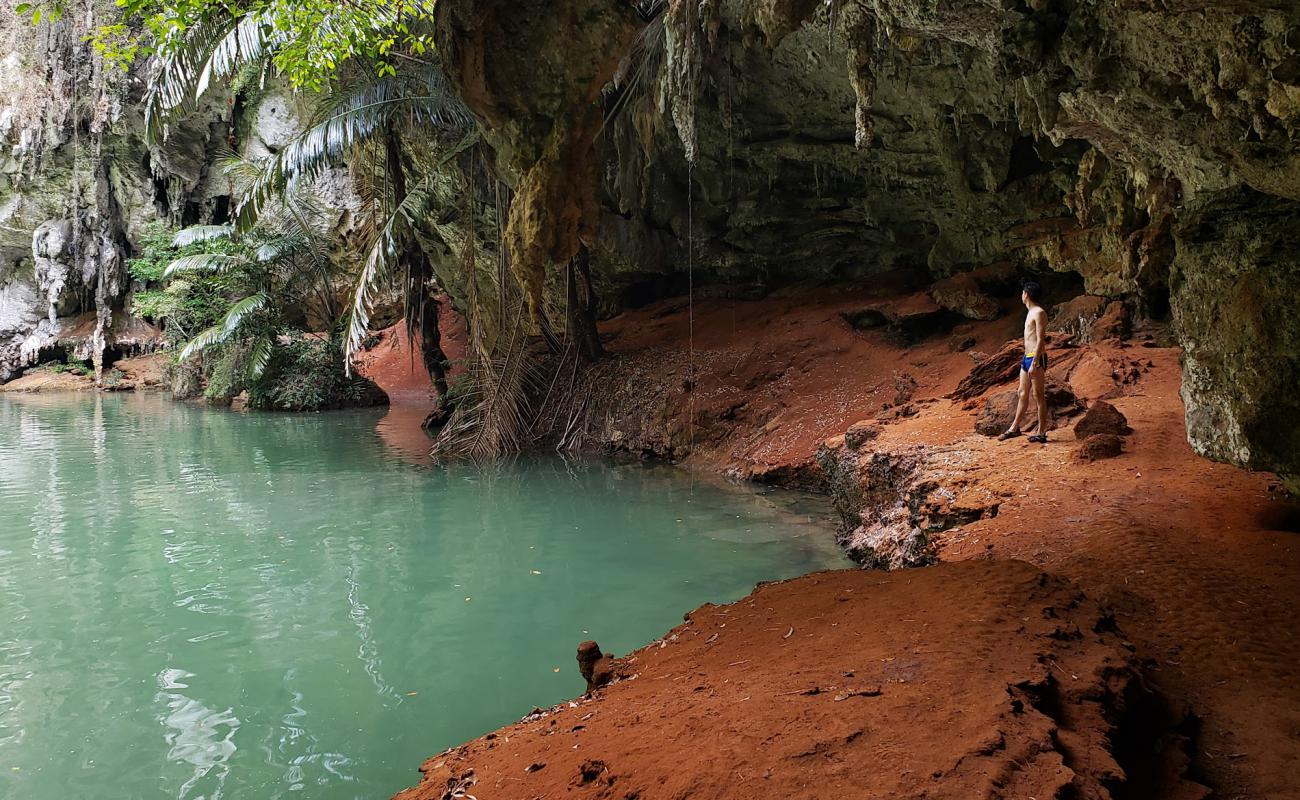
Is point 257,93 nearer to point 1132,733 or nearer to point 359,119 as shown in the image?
point 359,119

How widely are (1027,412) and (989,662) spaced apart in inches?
201

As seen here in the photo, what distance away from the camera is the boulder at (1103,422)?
6.04 m

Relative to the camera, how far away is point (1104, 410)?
6.11 metres

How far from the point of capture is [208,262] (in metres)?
21.0

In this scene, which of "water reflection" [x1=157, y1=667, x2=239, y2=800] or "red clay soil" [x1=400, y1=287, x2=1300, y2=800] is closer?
"red clay soil" [x1=400, y1=287, x2=1300, y2=800]

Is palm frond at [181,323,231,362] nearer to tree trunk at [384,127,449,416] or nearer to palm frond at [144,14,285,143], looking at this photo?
tree trunk at [384,127,449,416]

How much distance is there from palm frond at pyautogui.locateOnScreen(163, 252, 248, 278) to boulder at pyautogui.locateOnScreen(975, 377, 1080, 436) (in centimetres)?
2033

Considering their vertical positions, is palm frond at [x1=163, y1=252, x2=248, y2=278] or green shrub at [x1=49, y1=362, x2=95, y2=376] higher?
palm frond at [x1=163, y1=252, x2=248, y2=278]

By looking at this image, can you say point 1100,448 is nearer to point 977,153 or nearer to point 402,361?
point 977,153

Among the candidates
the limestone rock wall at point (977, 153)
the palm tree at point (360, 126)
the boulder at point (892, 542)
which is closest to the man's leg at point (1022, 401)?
the limestone rock wall at point (977, 153)

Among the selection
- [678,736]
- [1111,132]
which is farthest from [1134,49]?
[678,736]

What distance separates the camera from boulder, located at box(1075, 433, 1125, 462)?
5.68m

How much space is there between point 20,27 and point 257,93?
11.6 m

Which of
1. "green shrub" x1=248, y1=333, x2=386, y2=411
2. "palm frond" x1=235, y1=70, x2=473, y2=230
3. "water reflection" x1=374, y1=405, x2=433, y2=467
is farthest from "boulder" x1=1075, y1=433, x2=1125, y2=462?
"green shrub" x1=248, y1=333, x2=386, y2=411
